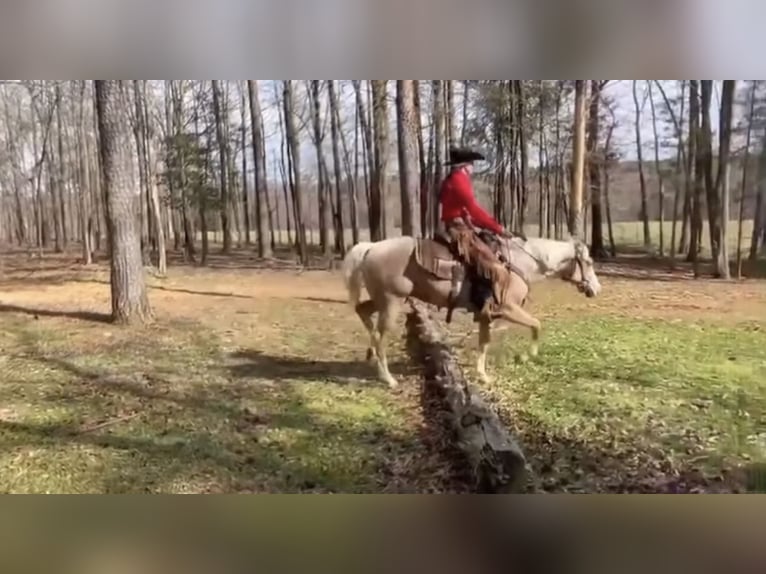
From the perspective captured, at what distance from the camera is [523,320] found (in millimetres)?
2191

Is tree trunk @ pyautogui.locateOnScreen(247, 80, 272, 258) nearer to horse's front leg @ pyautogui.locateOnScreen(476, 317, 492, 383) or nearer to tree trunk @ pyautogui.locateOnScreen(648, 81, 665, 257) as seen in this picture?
horse's front leg @ pyautogui.locateOnScreen(476, 317, 492, 383)

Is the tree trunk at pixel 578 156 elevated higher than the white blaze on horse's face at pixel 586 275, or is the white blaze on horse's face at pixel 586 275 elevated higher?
the tree trunk at pixel 578 156

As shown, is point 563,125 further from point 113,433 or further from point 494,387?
point 113,433

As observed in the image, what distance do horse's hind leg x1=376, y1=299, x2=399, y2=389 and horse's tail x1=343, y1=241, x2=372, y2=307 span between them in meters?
0.10

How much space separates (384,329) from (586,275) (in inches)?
24.3

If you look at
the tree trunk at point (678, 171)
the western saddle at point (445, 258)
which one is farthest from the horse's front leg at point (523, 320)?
the tree trunk at point (678, 171)

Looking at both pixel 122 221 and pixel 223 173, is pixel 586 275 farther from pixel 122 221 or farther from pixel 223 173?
pixel 122 221

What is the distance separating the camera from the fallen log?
2152mm

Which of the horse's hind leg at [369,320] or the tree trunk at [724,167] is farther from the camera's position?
the horse's hind leg at [369,320]

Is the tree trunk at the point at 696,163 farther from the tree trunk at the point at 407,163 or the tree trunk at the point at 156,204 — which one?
the tree trunk at the point at 156,204

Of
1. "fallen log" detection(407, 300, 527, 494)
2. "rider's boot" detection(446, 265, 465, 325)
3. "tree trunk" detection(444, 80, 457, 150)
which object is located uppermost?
"tree trunk" detection(444, 80, 457, 150)

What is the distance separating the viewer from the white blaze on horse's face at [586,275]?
2.18 m

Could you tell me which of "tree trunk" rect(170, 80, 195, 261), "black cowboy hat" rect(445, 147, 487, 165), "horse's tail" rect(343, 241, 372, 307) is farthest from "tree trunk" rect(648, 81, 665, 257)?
"tree trunk" rect(170, 80, 195, 261)

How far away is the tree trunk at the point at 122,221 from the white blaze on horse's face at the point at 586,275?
1.27 m
